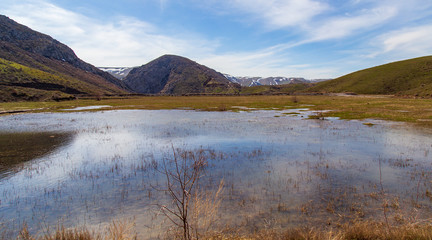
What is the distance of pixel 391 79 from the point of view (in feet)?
471

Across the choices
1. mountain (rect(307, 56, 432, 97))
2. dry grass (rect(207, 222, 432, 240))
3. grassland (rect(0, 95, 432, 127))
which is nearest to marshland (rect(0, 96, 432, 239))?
dry grass (rect(207, 222, 432, 240))

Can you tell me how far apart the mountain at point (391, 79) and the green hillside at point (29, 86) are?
562ft

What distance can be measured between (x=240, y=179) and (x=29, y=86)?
14901cm

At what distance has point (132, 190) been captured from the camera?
12086 mm

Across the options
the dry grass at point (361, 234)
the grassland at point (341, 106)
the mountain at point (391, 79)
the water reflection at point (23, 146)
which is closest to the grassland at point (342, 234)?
the dry grass at point (361, 234)

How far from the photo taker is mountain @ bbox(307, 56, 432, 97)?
127175mm

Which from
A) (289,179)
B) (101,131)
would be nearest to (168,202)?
(289,179)

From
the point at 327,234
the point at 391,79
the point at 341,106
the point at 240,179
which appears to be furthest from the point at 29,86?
the point at 391,79

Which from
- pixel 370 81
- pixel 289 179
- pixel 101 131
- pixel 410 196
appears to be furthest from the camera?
pixel 370 81

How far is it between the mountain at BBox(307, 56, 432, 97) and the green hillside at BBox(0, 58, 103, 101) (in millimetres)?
171359

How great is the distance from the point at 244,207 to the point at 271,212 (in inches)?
48.2

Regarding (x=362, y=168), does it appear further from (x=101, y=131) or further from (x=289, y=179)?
(x=101, y=131)

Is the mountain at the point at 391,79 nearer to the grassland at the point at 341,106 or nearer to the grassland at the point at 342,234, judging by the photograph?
the grassland at the point at 341,106

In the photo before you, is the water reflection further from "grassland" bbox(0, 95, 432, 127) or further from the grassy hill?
the grassy hill
